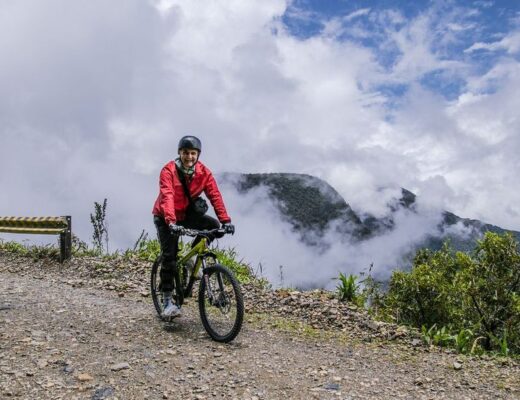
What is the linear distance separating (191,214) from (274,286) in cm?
442

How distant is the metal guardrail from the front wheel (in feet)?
25.2

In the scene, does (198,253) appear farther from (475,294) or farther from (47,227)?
(475,294)

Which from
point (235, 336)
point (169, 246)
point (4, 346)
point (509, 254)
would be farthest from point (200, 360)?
point (509, 254)

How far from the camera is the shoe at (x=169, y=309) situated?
7375 millimetres

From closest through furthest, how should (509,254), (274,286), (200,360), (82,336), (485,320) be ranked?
(200,360) → (82,336) → (274,286) → (485,320) → (509,254)

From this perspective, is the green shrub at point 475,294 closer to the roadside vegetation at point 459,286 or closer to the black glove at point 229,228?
the roadside vegetation at point 459,286

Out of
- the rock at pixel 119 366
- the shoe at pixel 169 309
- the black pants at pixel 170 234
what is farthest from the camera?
the shoe at pixel 169 309

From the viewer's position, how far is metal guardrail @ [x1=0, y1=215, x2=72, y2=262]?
43.4 feet

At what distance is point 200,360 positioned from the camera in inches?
235

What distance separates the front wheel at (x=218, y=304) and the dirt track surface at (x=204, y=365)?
0.71 feet

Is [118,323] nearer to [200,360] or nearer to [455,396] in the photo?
[200,360]

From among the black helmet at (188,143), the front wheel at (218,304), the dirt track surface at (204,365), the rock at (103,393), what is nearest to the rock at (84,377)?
the dirt track surface at (204,365)

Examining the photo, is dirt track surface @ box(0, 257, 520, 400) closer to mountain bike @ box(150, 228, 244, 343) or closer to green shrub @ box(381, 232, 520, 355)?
mountain bike @ box(150, 228, 244, 343)

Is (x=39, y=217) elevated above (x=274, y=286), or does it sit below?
above
